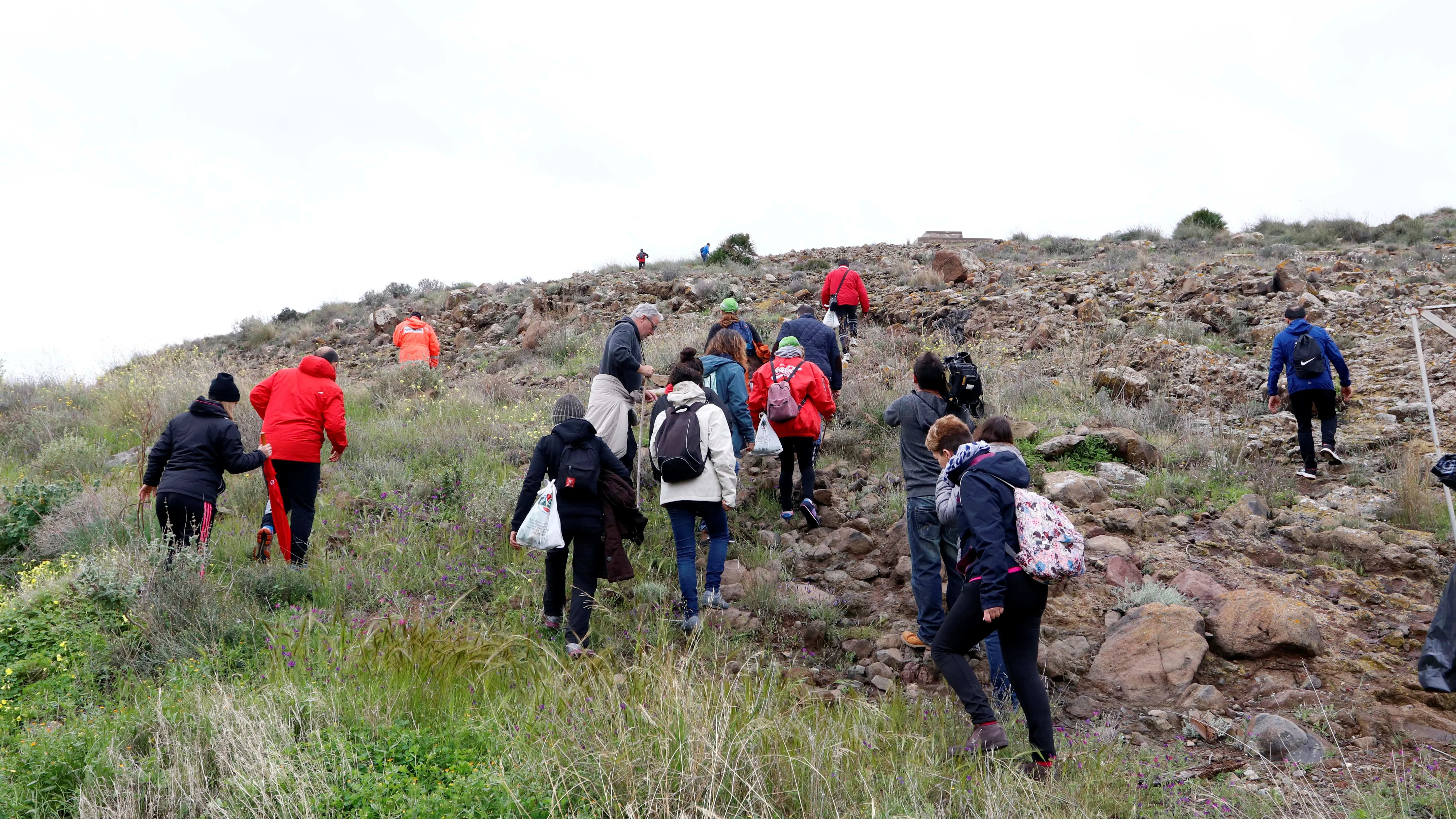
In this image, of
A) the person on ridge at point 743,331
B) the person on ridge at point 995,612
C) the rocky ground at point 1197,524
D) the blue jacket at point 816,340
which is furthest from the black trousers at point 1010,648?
the blue jacket at point 816,340

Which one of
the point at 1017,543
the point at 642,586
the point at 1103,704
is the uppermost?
the point at 1017,543

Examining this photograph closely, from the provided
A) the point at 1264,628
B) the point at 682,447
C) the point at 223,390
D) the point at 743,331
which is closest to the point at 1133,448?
the point at 1264,628

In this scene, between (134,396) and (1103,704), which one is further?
(134,396)

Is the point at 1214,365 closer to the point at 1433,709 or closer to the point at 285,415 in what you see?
the point at 1433,709

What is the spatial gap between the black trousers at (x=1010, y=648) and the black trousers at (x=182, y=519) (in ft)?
17.1

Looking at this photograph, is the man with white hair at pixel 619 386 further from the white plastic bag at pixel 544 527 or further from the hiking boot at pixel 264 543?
the hiking boot at pixel 264 543

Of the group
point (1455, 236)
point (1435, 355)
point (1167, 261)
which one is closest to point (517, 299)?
point (1167, 261)

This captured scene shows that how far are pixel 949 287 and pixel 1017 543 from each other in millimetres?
13949

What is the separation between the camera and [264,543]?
265 inches

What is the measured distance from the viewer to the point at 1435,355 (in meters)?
9.90

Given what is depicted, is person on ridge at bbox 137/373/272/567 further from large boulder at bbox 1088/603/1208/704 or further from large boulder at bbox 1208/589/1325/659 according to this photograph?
large boulder at bbox 1208/589/1325/659

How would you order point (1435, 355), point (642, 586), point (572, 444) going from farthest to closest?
point (1435, 355)
point (642, 586)
point (572, 444)

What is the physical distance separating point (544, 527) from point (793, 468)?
316cm

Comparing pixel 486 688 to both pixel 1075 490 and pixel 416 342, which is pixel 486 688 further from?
pixel 416 342
